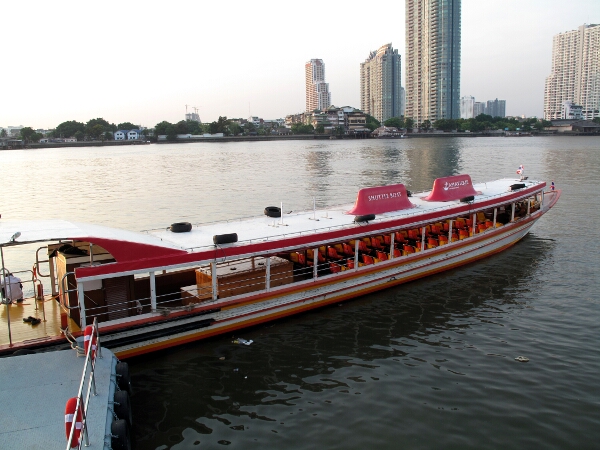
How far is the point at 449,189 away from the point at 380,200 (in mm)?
4330

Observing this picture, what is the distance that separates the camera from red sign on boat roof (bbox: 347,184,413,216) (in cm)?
1730

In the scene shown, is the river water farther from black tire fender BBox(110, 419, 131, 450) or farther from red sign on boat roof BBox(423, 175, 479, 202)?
red sign on boat roof BBox(423, 175, 479, 202)

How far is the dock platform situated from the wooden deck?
1.11 metres

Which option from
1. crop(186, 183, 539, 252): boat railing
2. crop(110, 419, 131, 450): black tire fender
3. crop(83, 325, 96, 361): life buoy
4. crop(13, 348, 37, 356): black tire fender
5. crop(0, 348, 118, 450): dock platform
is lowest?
crop(110, 419, 131, 450): black tire fender

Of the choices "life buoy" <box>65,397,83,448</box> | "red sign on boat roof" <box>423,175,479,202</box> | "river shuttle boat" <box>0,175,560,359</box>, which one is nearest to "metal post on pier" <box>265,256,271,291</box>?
"river shuttle boat" <box>0,175,560,359</box>

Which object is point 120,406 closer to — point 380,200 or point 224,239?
point 224,239

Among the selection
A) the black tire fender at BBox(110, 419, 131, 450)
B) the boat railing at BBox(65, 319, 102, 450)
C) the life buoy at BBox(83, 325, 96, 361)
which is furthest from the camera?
the life buoy at BBox(83, 325, 96, 361)

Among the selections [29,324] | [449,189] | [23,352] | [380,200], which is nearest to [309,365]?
[23,352]

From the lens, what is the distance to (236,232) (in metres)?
14.6

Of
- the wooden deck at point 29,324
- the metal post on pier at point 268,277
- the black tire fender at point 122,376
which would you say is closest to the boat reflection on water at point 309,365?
the black tire fender at point 122,376

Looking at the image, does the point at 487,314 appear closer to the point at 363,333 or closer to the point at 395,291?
the point at 395,291

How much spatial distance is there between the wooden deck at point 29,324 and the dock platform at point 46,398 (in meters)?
1.11

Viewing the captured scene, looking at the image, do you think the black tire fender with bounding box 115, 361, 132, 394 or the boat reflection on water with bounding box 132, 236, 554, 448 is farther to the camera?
the boat reflection on water with bounding box 132, 236, 554, 448

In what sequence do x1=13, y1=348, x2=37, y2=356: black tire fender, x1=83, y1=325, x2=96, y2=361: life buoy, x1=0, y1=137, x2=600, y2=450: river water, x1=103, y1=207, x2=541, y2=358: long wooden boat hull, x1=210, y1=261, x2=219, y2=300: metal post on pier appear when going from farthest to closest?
x1=210, y1=261, x2=219, y2=300: metal post on pier
x1=103, y1=207, x2=541, y2=358: long wooden boat hull
x1=13, y1=348, x2=37, y2=356: black tire fender
x1=0, y1=137, x2=600, y2=450: river water
x1=83, y1=325, x2=96, y2=361: life buoy
